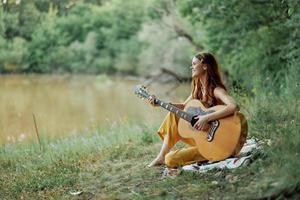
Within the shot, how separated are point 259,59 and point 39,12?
5481mm

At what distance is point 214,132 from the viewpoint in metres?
4.77

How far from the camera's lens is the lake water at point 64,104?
13.2 m

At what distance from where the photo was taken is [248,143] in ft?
Answer: 17.6

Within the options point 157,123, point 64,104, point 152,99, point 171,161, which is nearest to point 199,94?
point 152,99

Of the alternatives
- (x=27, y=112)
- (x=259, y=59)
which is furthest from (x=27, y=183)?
(x=27, y=112)

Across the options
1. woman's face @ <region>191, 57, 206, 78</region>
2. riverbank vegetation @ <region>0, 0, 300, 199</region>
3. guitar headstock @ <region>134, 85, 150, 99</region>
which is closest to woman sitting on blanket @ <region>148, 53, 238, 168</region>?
woman's face @ <region>191, 57, 206, 78</region>

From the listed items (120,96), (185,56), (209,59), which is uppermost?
(209,59)

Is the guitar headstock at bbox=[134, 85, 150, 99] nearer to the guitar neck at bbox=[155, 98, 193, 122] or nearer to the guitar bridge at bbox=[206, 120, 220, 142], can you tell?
the guitar neck at bbox=[155, 98, 193, 122]

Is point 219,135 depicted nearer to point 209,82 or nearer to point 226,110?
point 226,110

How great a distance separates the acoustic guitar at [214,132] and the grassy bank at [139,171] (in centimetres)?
27

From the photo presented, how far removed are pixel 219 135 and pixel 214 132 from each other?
0.18 feet

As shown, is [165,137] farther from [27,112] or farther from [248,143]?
[27,112]

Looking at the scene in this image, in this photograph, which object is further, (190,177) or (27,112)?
(27,112)

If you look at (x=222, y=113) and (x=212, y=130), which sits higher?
(x=222, y=113)
